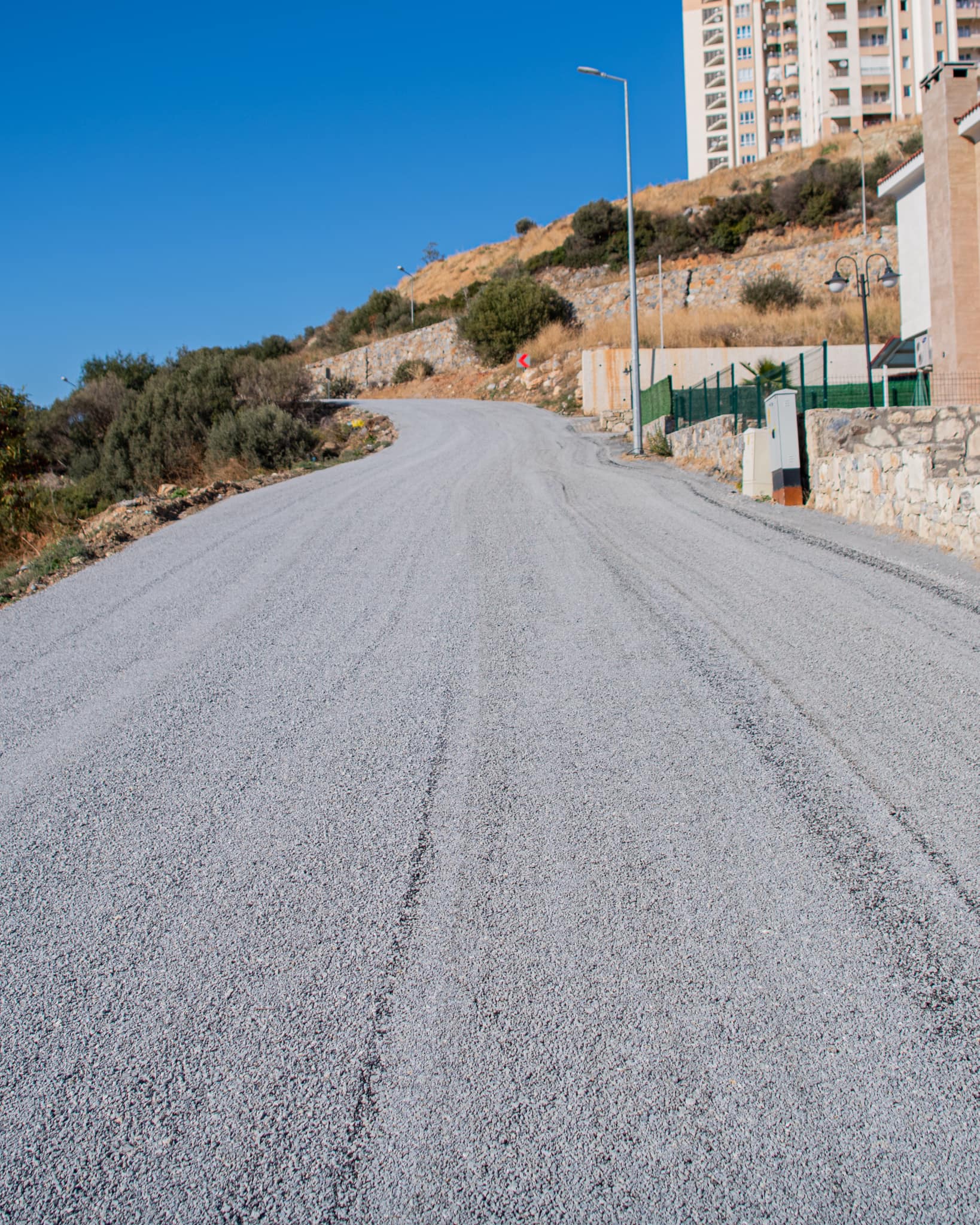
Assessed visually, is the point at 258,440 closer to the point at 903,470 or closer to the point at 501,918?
the point at 903,470

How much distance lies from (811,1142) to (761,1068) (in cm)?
27

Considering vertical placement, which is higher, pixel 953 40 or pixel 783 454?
pixel 953 40

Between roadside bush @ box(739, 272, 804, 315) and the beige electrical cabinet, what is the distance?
35.0 metres

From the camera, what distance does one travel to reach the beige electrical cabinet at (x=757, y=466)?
13766mm

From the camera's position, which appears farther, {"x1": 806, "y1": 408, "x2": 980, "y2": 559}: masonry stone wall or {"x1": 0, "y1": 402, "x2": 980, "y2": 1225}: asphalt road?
{"x1": 806, "y1": 408, "x2": 980, "y2": 559}: masonry stone wall

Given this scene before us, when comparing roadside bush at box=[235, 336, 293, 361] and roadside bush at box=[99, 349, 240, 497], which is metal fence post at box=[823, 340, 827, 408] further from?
roadside bush at box=[235, 336, 293, 361]

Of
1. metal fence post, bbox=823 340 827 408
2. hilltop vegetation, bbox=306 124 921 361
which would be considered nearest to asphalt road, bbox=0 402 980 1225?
metal fence post, bbox=823 340 827 408

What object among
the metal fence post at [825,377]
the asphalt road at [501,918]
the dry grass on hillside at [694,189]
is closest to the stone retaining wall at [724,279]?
the dry grass on hillside at [694,189]

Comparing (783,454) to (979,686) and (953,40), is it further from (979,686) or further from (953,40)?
(953,40)

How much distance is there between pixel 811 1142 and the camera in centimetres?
243

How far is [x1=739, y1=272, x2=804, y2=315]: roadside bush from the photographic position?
45.9 meters

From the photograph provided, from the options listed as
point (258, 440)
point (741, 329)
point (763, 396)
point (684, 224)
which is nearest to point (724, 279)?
point (684, 224)

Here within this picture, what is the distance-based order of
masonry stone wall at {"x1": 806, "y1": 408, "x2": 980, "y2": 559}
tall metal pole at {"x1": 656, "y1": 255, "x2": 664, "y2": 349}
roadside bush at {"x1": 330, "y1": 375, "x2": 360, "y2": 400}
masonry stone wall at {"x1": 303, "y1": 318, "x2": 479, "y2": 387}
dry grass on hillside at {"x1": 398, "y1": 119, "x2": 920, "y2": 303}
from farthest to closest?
dry grass on hillside at {"x1": 398, "y1": 119, "x2": 920, "y2": 303} → roadside bush at {"x1": 330, "y1": 375, "x2": 360, "y2": 400} → masonry stone wall at {"x1": 303, "y1": 318, "x2": 479, "y2": 387} → tall metal pole at {"x1": 656, "y1": 255, "x2": 664, "y2": 349} → masonry stone wall at {"x1": 806, "y1": 408, "x2": 980, "y2": 559}

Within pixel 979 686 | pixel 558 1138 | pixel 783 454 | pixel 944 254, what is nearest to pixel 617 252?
pixel 944 254
